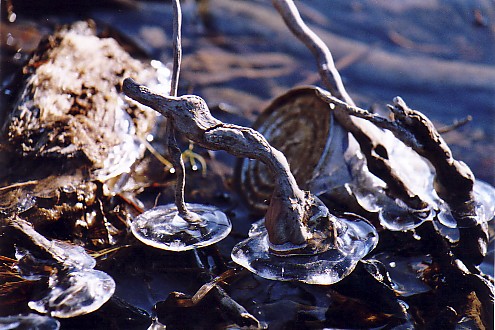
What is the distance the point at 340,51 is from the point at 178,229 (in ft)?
9.46

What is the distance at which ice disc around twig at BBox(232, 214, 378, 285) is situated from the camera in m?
2.25

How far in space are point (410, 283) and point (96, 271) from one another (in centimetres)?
133

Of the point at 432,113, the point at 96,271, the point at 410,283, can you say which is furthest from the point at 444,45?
the point at 96,271

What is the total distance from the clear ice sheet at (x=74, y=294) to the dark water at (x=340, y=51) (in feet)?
2.29

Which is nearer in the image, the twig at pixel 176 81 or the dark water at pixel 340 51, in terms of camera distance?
the twig at pixel 176 81

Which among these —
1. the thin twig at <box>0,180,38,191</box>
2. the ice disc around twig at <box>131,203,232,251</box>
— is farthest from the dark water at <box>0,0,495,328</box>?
the thin twig at <box>0,180,38,191</box>

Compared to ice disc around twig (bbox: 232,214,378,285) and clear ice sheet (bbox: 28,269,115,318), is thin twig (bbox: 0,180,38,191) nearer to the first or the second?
clear ice sheet (bbox: 28,269,115,318)

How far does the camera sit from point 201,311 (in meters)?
2.30

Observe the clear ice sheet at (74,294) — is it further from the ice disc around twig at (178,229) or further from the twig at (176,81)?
the twig at (176,81)

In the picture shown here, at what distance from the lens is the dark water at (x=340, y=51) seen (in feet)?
13.5

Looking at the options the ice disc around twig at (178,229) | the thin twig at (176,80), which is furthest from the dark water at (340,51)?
the thin twig at (176,80)

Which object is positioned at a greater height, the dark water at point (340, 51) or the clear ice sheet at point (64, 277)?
the dark water at point (340, 51)

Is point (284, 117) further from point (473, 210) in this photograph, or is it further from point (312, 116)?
point (473, 210)

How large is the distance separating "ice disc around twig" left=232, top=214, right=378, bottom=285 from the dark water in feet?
1.15
